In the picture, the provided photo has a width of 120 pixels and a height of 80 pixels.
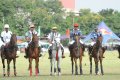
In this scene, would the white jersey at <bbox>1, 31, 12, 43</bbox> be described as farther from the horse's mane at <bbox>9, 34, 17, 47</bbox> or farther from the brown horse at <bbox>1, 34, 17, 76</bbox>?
the horse's mane at <bbox>9, 34, 17, 47</bbox>

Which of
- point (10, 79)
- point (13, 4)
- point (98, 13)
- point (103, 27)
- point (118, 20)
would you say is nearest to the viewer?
point (10, 79)

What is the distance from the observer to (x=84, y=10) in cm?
17025

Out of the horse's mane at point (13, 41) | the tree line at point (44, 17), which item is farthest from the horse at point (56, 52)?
the tree line at point (44, 17)

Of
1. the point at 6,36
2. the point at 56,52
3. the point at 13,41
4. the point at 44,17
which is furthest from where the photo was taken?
the point at 44,17

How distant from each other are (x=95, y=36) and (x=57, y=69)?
2.67m

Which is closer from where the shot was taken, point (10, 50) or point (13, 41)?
point (13, 41)

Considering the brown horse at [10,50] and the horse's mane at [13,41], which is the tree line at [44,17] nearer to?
the brown horse at [10,50]

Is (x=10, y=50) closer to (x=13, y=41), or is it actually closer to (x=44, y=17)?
(x=13, y=41)

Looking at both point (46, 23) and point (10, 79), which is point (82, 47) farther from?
point (46, 23)

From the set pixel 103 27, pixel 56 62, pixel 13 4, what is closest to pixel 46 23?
pixel 13 4

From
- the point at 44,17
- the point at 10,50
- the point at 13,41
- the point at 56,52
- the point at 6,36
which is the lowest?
the point at 56,52

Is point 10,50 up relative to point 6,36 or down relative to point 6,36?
down

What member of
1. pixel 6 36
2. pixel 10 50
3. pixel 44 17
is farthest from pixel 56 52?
pixel 44 17

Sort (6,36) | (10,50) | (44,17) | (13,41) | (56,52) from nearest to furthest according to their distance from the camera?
(13,41) < (10,50) < (6,36) < (56,52) < (44,17)
